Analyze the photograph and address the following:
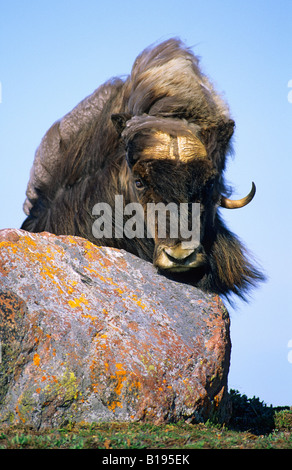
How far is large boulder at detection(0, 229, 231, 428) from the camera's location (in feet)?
14.3

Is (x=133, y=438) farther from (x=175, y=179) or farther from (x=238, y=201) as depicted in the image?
(x=238, y=201)

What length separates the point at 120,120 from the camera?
681 cm

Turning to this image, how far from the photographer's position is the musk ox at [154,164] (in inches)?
231

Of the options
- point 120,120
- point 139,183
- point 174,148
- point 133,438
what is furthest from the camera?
point 120,120

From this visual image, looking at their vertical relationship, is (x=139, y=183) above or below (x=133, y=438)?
above

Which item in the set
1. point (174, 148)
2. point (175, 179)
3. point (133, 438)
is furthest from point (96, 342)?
point (174, 148)

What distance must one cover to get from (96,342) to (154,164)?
203 cm

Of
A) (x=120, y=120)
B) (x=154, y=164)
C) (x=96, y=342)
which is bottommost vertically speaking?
(x=96, y=342)

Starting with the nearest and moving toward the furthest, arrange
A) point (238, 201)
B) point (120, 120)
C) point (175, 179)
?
point (175, 179) < point (120, 120) < point (238, 201)

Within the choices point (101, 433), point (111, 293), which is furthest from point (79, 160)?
point (101, 433)

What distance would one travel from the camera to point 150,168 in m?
6.00

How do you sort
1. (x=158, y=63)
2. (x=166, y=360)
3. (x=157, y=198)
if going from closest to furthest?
(x=166, y=360), (x=157, y=198), (x=158, y=63)
